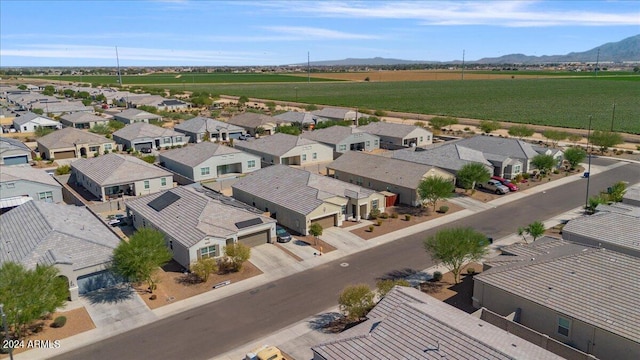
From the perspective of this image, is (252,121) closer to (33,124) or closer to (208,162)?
(208,162)

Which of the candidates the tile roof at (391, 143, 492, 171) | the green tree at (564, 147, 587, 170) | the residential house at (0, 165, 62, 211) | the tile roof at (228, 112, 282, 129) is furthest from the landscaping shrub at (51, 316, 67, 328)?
the tile roof at (228, 112, 282, 129)

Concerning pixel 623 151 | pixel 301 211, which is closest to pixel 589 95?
pixel 623 151

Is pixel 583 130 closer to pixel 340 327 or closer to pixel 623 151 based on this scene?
pixel 623 151

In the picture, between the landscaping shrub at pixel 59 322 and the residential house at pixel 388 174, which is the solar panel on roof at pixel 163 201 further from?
the residential house at pixel 388 174

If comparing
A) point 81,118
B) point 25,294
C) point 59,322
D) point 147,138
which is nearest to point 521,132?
point 147,138

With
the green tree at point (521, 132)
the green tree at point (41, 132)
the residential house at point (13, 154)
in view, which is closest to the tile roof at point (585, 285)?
the green tree at point (521, 132)

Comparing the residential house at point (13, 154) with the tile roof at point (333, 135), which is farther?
the tile roof at point (333, 135)
